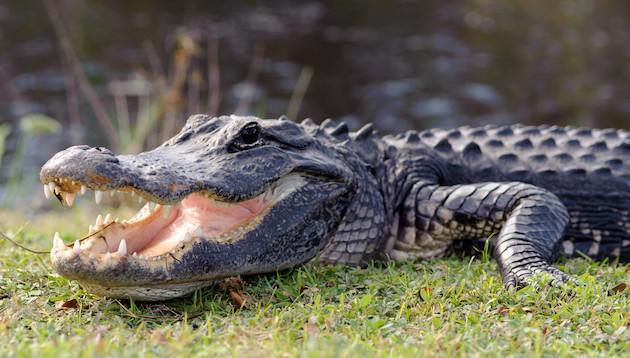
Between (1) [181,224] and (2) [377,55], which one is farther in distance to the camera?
(2) [377,55]

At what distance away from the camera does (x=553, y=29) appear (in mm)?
14852

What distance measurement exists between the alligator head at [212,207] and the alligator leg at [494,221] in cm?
26

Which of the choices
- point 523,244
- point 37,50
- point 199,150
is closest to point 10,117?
point 37,50

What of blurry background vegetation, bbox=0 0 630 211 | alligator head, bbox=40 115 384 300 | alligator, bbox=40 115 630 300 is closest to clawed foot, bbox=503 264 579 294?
alligator, bbox=40 115 630 300

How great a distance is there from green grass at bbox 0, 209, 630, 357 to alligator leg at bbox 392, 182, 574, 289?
205 millimetres

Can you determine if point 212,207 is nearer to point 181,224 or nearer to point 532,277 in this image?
point 181,224

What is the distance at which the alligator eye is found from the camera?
129 inches

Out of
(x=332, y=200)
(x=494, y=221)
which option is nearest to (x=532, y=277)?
(x=494, y=221)

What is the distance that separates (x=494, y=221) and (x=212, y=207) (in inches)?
62.5

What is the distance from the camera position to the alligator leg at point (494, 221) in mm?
3227

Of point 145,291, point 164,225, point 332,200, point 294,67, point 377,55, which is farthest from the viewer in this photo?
point 377,55

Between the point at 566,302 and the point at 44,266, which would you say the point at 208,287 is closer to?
the point at 44,266

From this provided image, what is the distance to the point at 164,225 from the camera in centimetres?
323

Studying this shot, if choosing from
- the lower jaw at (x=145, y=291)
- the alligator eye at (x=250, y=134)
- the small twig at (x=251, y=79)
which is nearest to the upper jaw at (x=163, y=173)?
the alligator eye at (x=250, y=134)
